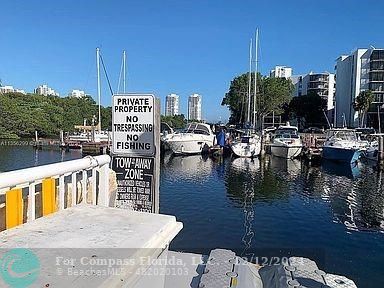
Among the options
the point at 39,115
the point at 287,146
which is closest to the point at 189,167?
the point at 287,146

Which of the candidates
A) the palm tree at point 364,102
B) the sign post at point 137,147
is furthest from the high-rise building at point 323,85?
the sign post at point 137,147

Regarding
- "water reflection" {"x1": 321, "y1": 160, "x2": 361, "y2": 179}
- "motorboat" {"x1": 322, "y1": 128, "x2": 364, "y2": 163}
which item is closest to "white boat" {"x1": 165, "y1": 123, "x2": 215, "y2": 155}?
"motorboat" {"x1": 322, "y1": 128, "x2": 364, "y2": 163}

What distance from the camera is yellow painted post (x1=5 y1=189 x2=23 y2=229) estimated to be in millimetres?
2881

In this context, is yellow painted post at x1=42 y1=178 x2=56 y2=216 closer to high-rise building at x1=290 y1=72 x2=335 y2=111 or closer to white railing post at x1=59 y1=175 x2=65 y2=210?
white railing post at x1=59 y1=175 x2=65 y2=210

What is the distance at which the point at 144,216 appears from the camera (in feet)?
10.6

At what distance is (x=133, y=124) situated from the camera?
4.48 meters

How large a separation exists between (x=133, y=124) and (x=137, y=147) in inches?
11.3

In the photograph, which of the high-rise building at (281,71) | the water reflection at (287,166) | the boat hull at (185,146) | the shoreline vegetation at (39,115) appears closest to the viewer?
the water reflection at (287,166)

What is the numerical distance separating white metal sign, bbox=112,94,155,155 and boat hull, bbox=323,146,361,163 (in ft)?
96.2

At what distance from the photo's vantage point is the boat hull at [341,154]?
30.4m

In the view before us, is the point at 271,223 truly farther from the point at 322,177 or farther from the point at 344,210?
the point at 322,177

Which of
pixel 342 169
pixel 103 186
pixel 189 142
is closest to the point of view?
pixel 103 186

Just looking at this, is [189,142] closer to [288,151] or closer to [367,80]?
[288,151]

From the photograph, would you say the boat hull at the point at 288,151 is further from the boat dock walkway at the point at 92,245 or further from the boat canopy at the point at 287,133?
the boat dock walkway at the point at 92,245
